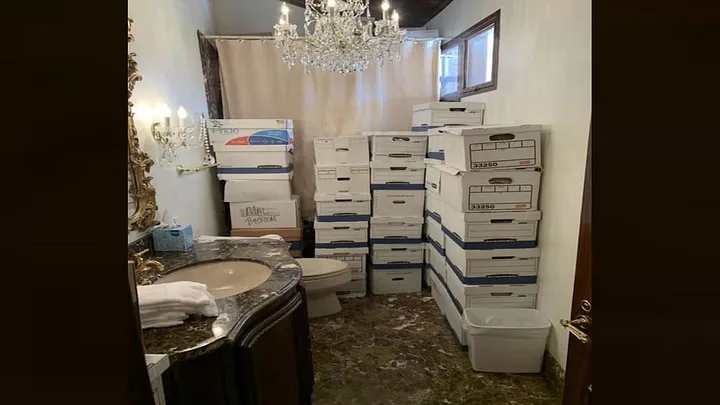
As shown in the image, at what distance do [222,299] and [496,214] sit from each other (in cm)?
158

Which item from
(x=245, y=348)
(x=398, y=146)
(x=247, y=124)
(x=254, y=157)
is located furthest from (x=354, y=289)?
(x=245, y=348)

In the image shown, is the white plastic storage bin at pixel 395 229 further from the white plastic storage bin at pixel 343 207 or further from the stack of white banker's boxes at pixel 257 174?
the stack of white banker's boxes at pixel 257 174

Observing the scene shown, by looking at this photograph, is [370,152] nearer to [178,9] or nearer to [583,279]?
[178,9]

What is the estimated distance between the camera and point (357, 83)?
11.4 ft

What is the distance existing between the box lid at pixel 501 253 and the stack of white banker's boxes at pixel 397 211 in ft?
2.94

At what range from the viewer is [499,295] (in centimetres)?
231

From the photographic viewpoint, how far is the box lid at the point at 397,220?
124 inches

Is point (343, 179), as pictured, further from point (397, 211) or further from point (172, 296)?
point (172, 296)

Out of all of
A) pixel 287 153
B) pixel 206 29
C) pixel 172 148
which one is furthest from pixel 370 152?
pixel 206 29

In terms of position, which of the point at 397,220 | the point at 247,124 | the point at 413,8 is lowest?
the point at 397,220

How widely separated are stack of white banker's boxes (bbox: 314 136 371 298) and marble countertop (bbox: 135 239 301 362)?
113 cm

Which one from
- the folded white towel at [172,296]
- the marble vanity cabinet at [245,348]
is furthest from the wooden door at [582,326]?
the folded white towel at [172,296]

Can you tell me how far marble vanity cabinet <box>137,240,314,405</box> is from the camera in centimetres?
107
